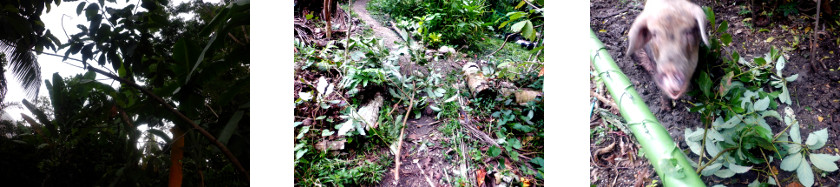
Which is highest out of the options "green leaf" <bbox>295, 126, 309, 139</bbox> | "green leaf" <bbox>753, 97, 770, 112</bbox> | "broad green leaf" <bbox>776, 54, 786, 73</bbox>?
"broad green leaf" <bbox>776, 54, 786, 73</bbox>

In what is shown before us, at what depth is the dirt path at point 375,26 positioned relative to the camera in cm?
117

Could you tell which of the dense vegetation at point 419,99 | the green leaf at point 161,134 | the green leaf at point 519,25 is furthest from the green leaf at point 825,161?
the green leaf at point 161,134

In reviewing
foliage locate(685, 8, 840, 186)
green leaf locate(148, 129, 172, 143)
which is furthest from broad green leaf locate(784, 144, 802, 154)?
green leaf locate(148, 129, 172, 143)

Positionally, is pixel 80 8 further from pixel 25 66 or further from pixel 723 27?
pixel 723 27

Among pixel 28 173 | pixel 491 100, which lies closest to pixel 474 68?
pixel 491 100

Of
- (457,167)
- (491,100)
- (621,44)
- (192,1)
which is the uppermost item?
(192,1)

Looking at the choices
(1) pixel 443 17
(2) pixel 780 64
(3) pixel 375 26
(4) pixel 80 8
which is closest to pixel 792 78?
(2) pixel 780 64

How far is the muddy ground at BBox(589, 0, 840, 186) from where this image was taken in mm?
768

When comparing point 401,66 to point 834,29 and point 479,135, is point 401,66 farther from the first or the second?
point 834,29

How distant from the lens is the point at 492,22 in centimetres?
118

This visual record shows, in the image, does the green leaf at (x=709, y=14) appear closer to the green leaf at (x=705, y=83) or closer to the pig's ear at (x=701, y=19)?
the pig's ear at (x=701, y=19)

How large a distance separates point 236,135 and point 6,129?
499 mm

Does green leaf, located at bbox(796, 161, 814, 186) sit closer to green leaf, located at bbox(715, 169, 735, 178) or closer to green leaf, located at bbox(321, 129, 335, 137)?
green leaf, located at bbox(715, 169, 735, 178)

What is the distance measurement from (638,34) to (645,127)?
0.67 feet
